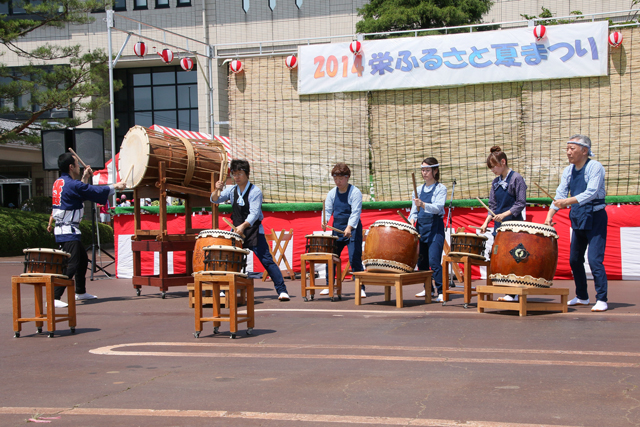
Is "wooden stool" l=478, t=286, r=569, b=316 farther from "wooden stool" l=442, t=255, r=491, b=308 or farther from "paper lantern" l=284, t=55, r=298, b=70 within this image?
"paper lantern" l=284, t=55, r=298, b=70

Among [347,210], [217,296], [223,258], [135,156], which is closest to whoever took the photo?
[217,296]

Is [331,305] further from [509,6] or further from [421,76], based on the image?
[509,6]

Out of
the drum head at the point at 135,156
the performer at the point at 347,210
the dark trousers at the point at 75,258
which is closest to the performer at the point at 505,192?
the performer at the point at 347,210

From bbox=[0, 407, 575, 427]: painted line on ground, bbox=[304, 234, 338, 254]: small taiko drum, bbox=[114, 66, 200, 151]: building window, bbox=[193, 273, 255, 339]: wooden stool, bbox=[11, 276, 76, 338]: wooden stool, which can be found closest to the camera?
bbox=[0, 407, 575, 427]: painted line on ground

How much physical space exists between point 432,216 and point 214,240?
2.63 m

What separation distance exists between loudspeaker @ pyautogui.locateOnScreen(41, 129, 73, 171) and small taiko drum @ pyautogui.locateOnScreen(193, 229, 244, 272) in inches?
202

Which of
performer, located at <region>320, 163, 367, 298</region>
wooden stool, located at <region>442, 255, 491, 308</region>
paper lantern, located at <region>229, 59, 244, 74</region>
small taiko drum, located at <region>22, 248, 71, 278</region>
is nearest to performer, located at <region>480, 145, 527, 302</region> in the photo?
wooden stool, located at <region>442, 255, 491, 308</region>

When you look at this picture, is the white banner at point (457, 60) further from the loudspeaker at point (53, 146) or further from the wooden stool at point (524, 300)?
the wooden stool at point (524, 300)

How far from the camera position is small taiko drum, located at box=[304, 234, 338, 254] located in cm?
891

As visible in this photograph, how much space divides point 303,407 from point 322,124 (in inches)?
339

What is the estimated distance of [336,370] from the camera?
4.70 meters

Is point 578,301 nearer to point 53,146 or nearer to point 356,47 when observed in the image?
point 356,47

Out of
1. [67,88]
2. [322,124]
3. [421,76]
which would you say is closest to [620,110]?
[421,76]

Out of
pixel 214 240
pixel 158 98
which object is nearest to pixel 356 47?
pixel 214 240
